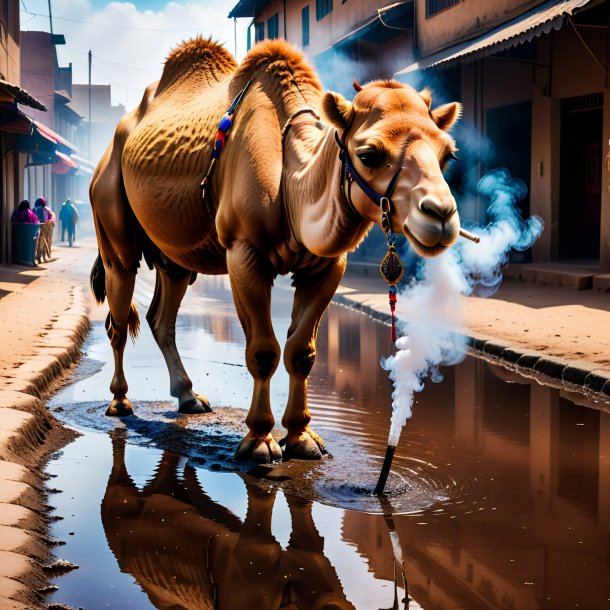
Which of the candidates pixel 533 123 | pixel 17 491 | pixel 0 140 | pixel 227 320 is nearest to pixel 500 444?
pixel 17 491

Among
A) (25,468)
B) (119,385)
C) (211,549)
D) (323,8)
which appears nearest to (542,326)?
(119,385)

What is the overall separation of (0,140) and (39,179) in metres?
24.3

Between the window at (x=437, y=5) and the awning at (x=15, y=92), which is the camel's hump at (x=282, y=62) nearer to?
the awning at (x=15, y=92)

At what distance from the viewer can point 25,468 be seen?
5680 millimetres

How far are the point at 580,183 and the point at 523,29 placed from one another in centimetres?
479

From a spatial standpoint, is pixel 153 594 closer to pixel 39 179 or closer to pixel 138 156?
pixel 138 156

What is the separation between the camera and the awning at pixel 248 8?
4393cm

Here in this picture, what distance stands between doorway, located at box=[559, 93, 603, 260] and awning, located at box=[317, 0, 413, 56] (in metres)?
7.14

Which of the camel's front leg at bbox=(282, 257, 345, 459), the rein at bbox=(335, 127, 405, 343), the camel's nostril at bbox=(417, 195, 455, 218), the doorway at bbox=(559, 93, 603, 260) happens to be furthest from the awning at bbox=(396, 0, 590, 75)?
the camel's nostril at bbox=(417, 195, 455, 218)

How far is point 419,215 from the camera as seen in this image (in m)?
4.68

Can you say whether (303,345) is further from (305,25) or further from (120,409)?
(305,25)

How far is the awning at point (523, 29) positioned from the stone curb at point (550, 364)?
5.59 m

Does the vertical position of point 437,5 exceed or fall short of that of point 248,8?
it falls short

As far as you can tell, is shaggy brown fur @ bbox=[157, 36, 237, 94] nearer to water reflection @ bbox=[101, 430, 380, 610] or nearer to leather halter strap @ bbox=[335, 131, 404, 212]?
leather halter strap @ bbox=[335, 131, 404, 212]
